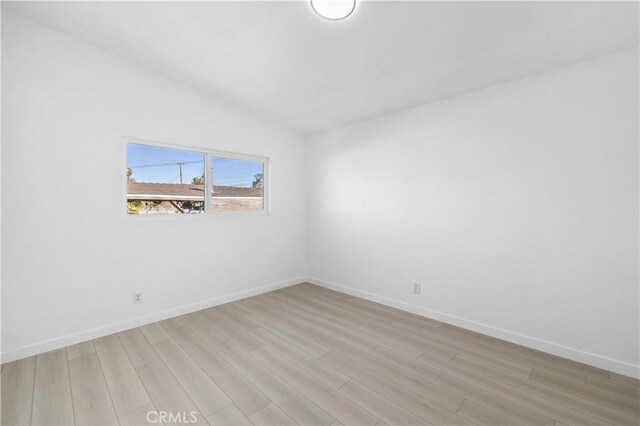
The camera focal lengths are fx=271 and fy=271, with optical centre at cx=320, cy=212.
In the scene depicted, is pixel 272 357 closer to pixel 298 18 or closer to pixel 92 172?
pixel 92 172

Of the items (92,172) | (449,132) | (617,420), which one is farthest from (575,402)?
(92,172)

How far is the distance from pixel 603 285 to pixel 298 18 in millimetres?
3100

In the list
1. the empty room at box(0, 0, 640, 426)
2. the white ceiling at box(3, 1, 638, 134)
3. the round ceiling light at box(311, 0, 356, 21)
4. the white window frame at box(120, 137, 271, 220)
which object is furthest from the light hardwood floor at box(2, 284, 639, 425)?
the round ceiling light at box(311, 0, 356, 21)

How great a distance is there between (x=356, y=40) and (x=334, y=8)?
1.17 ft

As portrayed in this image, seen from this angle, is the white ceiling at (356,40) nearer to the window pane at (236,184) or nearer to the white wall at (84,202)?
the white wall at (84,202)

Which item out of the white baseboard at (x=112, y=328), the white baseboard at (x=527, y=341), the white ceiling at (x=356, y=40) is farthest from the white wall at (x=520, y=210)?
the white baseboard at (x=112, y=328)

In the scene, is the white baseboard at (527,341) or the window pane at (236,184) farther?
the window pane at (236,184)

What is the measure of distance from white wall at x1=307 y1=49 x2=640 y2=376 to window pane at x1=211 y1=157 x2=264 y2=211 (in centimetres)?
151

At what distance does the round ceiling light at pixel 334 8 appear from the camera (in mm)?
1853

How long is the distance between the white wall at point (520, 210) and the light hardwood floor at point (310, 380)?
30 centimetres

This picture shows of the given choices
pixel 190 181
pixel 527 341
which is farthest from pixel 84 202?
pixel 527 341

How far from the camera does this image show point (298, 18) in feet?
6.70

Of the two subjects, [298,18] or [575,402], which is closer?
[575,402]

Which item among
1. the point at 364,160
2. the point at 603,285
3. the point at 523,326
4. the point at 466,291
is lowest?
the point at 523,326
